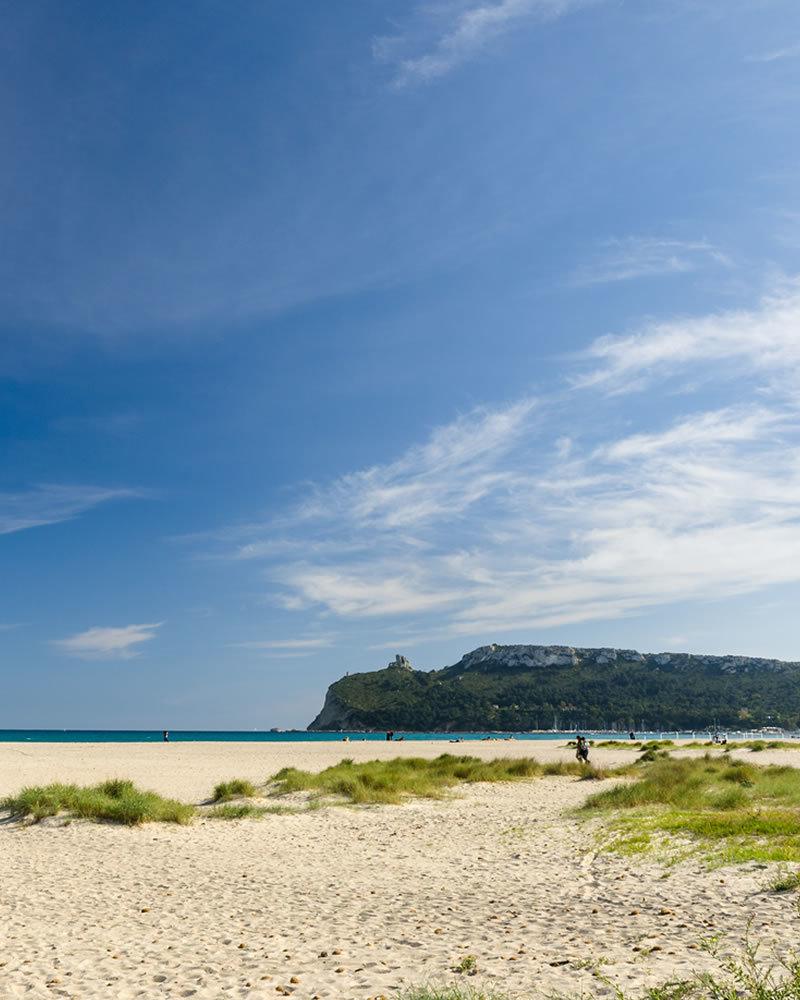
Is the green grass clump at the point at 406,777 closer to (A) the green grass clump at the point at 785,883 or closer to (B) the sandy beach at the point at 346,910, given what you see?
(B) the sandy beach at the point at 346,910

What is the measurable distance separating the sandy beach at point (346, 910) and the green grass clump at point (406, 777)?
577 cm

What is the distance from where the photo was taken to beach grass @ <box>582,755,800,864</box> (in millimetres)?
13617

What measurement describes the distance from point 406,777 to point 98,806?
12.6 m

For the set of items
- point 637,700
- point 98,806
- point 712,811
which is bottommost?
point 637,700

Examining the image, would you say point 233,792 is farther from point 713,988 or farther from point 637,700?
point 637,700

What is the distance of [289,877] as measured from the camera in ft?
44.9

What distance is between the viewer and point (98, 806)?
64.3 feet

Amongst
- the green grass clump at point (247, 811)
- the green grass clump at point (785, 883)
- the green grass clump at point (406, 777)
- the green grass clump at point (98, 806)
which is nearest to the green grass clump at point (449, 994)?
the green grass clump at point (785, 883)

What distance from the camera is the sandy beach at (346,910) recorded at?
776 centimetres

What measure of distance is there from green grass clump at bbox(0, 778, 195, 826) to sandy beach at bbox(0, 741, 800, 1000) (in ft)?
1.95

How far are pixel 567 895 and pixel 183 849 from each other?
9485mm

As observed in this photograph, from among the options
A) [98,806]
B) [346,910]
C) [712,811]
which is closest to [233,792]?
[98,806]

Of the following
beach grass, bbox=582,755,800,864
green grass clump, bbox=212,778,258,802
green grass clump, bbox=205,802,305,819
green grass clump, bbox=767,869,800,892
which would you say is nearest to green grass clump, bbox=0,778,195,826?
green grass clump, bbox=205,802,305,819

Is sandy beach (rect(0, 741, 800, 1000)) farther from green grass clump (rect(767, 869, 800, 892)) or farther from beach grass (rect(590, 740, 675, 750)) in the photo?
beach grass (rect(590, 740, 675, 750))
